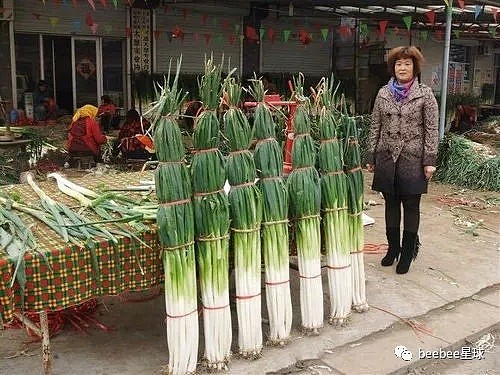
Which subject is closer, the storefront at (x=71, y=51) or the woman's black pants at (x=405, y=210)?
the woman's black pants at (x=405, y=210)

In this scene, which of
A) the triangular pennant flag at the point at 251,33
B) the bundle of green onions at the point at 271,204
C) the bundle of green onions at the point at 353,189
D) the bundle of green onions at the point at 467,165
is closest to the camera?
the bundle of green onions at the point at 271,204

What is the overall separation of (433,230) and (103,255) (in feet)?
13.9

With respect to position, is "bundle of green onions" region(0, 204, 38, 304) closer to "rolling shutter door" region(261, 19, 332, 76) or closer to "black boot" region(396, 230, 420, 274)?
"black boot" region(396, 230, 420, 274)

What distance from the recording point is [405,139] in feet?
13.7

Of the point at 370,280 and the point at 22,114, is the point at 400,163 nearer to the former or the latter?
the point at 370,280

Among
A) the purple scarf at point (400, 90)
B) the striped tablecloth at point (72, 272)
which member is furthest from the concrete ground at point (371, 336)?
the purple scarf at point (400, 90)

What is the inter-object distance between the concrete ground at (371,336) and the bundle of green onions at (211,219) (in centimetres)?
23

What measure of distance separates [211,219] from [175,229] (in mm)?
207

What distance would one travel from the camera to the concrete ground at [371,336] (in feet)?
10.1

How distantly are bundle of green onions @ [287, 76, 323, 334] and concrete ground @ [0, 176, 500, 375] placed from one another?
0.29 meters

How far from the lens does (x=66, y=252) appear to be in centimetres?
251

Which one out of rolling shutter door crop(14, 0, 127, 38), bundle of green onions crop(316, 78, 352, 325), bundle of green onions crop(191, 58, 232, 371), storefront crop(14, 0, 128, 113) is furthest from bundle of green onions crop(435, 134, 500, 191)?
rolling shutter door crop(14, 0, 127, 38)

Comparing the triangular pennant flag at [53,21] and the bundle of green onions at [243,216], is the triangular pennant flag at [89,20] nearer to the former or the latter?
the triangular pennant flag at [53,21]

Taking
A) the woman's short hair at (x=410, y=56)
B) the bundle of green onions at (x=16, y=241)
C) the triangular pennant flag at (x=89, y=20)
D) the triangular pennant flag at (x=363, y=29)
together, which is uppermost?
the triangular pennant flag at (x=363, y=29)
